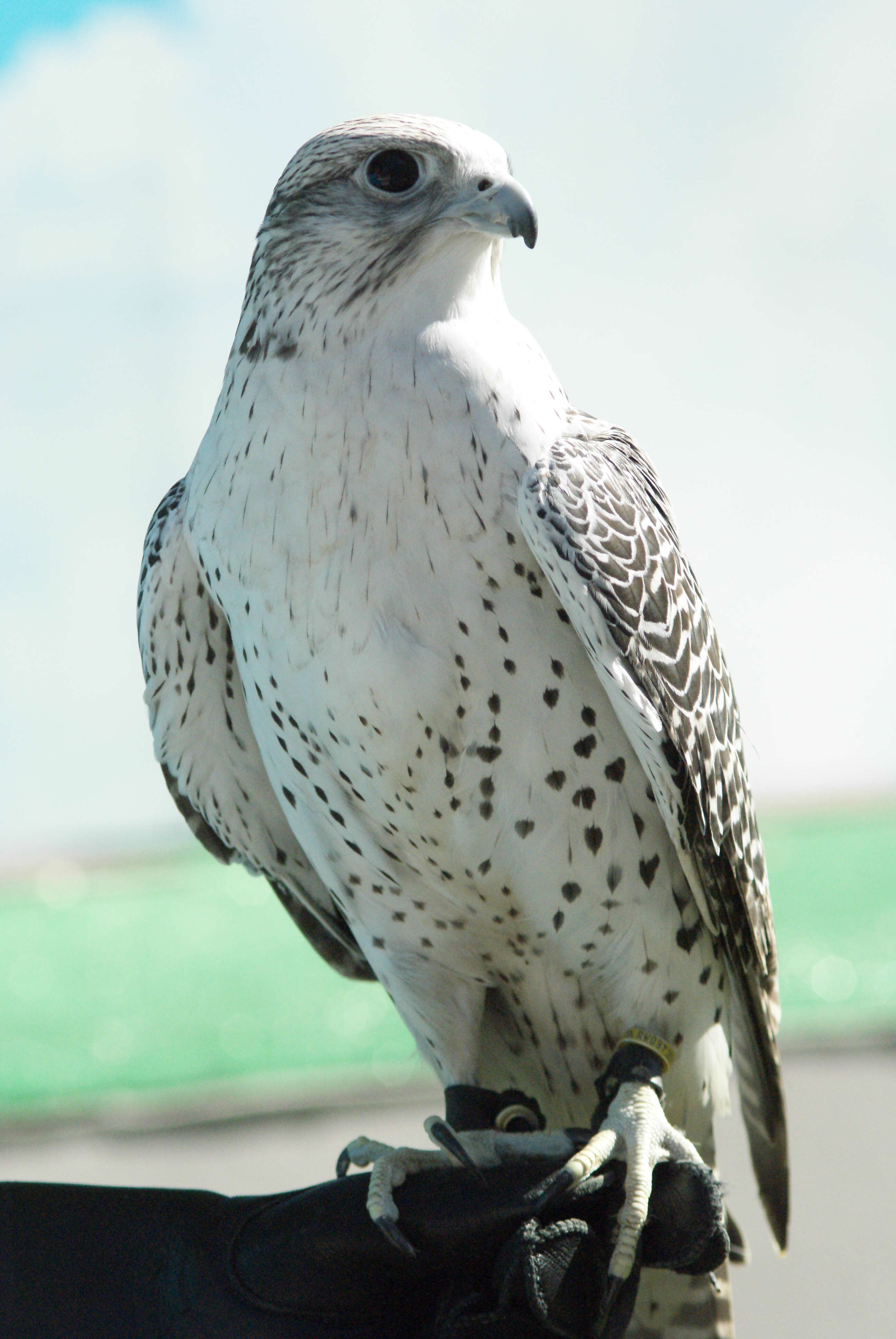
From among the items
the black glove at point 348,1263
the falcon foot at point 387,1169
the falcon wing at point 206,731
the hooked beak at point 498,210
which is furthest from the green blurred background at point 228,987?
the hooked beak at point 498,210

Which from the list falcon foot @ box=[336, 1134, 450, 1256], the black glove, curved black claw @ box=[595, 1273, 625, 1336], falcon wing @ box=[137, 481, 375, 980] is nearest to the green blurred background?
falcon wing @ box=[137, 481, 375, 980]

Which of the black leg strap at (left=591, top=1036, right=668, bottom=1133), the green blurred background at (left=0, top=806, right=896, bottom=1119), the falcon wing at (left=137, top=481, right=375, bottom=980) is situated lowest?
the green blurred background at (left=0, top=806, right=896, bottom=1119)

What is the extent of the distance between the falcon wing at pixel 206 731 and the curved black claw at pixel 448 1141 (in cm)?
47

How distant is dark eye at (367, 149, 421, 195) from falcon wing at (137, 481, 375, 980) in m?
0.55

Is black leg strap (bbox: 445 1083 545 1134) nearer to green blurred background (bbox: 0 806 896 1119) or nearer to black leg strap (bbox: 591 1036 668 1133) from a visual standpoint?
black leg strap (bbox: 591 1036 668 1133)

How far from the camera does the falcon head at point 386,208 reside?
1.55m

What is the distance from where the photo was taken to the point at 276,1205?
5.41 feet

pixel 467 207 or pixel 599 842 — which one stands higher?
pixel 467 207

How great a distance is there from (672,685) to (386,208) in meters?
0.72

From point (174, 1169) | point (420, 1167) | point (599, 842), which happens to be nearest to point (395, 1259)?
point (420, 1167)

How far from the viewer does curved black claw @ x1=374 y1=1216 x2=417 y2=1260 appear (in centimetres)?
154

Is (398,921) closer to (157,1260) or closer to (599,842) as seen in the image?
(599,842)

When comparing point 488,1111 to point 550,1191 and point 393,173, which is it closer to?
A: point 550,1191

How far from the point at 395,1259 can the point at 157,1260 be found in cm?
32
